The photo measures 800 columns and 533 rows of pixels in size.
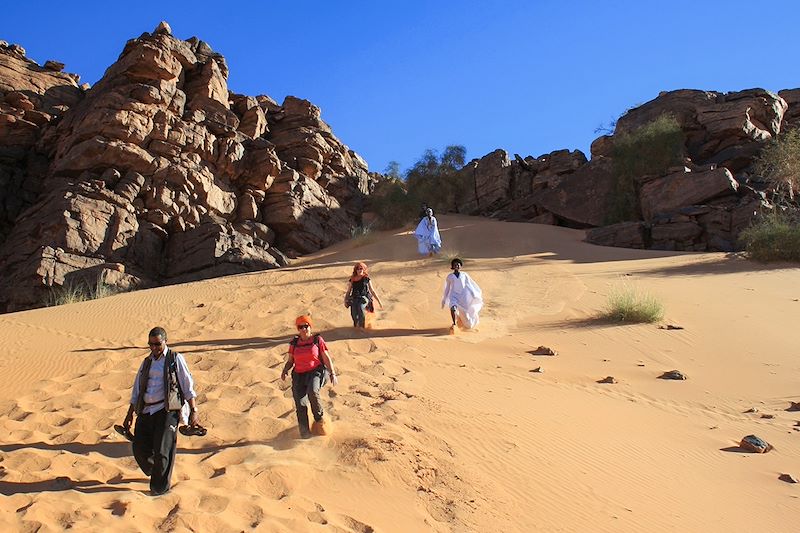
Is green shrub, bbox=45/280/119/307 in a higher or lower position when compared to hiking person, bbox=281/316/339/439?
higher

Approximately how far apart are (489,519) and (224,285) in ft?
40.1

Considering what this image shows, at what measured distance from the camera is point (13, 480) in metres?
5.02

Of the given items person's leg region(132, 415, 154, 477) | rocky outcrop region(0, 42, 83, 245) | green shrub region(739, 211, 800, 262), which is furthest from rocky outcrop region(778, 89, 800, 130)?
rocky outcrop region(0, 42, 83, 245)

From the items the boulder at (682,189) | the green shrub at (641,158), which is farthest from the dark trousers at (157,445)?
the green shrub at (641,158)

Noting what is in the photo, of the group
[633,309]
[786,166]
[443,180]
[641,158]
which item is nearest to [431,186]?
[443,180]

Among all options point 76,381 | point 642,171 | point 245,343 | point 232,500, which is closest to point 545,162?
point 642,171

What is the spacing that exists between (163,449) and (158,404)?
0.39 m

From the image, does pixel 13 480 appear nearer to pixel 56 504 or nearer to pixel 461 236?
pixel 56 504

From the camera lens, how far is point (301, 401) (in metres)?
6.04

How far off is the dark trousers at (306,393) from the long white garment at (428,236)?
499 inches

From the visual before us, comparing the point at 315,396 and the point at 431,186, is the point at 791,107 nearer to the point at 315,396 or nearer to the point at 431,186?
the point at 431,186

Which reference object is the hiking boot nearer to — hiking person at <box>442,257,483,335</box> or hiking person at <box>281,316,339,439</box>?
hiking person at <box>281,316,339,439</box>

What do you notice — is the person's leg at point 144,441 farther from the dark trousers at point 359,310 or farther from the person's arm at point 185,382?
the dark trousers at point 359,310

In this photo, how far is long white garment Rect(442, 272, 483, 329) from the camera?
423 inches
